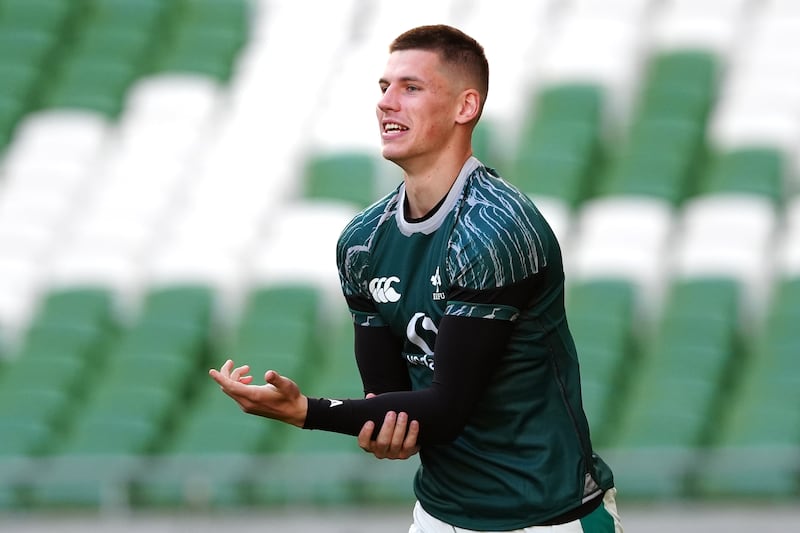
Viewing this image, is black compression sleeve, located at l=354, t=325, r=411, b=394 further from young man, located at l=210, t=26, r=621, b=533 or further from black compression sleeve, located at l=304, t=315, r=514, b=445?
black compression sleeve, located at l=304, t=315, r=514, b=445

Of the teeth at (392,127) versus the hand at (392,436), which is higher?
the teeth at (392,127)

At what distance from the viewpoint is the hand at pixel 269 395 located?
303cm

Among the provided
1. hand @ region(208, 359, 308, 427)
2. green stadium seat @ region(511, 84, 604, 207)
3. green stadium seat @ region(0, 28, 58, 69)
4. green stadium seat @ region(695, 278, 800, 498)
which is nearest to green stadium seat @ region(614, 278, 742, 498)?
green stadium seat @ region(695, 278, 800, 498)

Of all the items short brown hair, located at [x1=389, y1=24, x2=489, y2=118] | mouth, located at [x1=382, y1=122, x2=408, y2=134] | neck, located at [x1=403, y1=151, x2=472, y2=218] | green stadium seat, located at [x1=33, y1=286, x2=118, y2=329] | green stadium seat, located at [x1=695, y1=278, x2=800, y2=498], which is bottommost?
green stadium seat, located at [x1=33, y1=286, x2=118, y2=329]

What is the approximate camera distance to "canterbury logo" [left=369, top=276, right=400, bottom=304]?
11.1 ft

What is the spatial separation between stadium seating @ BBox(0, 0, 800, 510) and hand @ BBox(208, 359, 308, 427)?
5.09 metres

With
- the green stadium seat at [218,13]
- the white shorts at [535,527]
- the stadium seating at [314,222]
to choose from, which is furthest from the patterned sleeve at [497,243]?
the green stadium seat at [218,13]

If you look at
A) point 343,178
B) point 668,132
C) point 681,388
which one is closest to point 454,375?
point 681,388

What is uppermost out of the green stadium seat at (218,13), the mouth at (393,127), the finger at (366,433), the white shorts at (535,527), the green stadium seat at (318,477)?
the green stadium seat at (218,13)

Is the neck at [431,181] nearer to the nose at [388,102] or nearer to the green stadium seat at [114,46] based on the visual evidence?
the nose at [388,102]

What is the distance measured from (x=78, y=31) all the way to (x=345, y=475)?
20.0ft

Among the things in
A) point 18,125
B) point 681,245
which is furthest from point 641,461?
point 18,125

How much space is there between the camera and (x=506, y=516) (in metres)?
3.38

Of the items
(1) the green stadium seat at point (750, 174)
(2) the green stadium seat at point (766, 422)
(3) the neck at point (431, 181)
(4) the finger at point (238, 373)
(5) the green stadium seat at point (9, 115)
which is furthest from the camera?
(5) the green stadium seat at point (9, 115)
